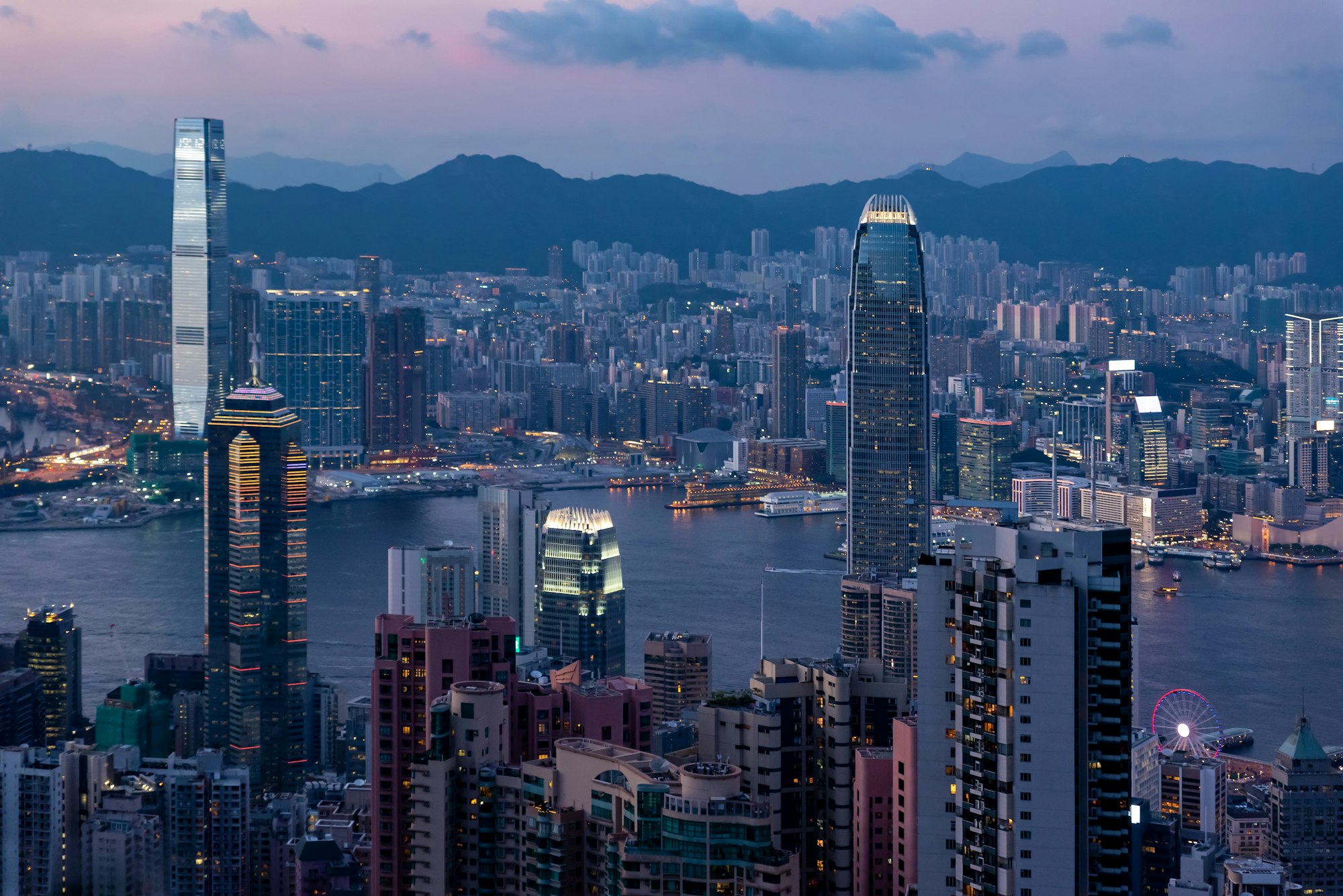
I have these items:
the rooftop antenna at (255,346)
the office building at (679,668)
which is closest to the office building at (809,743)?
the office building at (679,668)

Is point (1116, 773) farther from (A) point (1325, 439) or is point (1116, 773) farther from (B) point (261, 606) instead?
(A) point (1325, 439)

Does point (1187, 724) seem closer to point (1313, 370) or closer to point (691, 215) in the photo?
point (1313, 370)

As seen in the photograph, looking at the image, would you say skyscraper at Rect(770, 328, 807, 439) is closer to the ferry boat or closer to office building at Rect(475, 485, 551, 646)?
the ferry boat

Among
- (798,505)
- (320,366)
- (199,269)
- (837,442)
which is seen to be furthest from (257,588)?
(320,366)

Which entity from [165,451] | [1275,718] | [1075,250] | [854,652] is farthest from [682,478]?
[1075,250]

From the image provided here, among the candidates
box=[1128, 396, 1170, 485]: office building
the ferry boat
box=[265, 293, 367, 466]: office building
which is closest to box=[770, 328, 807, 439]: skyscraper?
the ferry boat

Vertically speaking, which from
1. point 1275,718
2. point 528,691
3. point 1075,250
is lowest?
point 1275,718
